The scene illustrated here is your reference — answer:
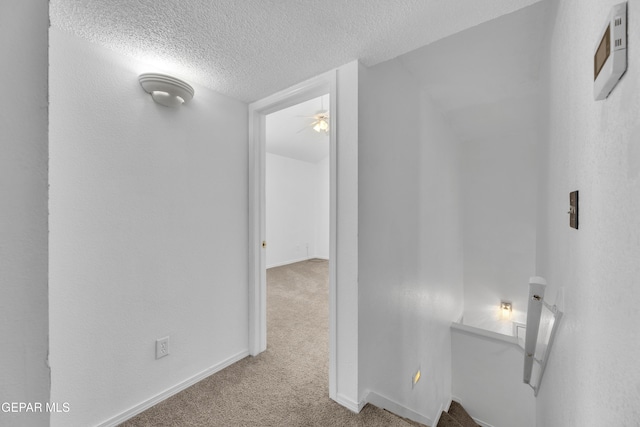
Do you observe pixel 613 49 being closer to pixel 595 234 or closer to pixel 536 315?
pixel 595 234

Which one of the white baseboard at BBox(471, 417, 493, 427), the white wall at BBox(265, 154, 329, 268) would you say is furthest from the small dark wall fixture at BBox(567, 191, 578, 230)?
the white wall at BBox(265, 154, 329, 268)

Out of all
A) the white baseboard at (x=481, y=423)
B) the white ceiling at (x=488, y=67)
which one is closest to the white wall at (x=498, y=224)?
the white ceiling at (x=488, y=67)

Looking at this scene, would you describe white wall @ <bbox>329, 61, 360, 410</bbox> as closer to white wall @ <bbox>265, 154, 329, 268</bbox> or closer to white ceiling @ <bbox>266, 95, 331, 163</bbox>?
white ceiling @ <bbox>266, 95, 331, 163</bbox>

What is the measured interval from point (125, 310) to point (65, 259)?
0.41 meters

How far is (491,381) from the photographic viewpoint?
134 inches

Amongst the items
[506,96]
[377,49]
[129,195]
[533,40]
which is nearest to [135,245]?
[129,195]

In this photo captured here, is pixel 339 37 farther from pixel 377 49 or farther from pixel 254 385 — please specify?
pixel 254 385

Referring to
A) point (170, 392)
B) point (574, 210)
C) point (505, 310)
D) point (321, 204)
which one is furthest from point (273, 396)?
point (321, 204)

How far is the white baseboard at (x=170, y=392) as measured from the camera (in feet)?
4.81

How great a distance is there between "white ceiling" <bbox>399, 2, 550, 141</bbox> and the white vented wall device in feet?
4.45

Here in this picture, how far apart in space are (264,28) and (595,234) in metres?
1.54

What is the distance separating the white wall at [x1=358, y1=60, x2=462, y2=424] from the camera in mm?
1670

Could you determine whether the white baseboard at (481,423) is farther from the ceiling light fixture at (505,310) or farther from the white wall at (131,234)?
the white wall at (131,234)

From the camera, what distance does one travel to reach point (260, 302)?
2.21 metres
